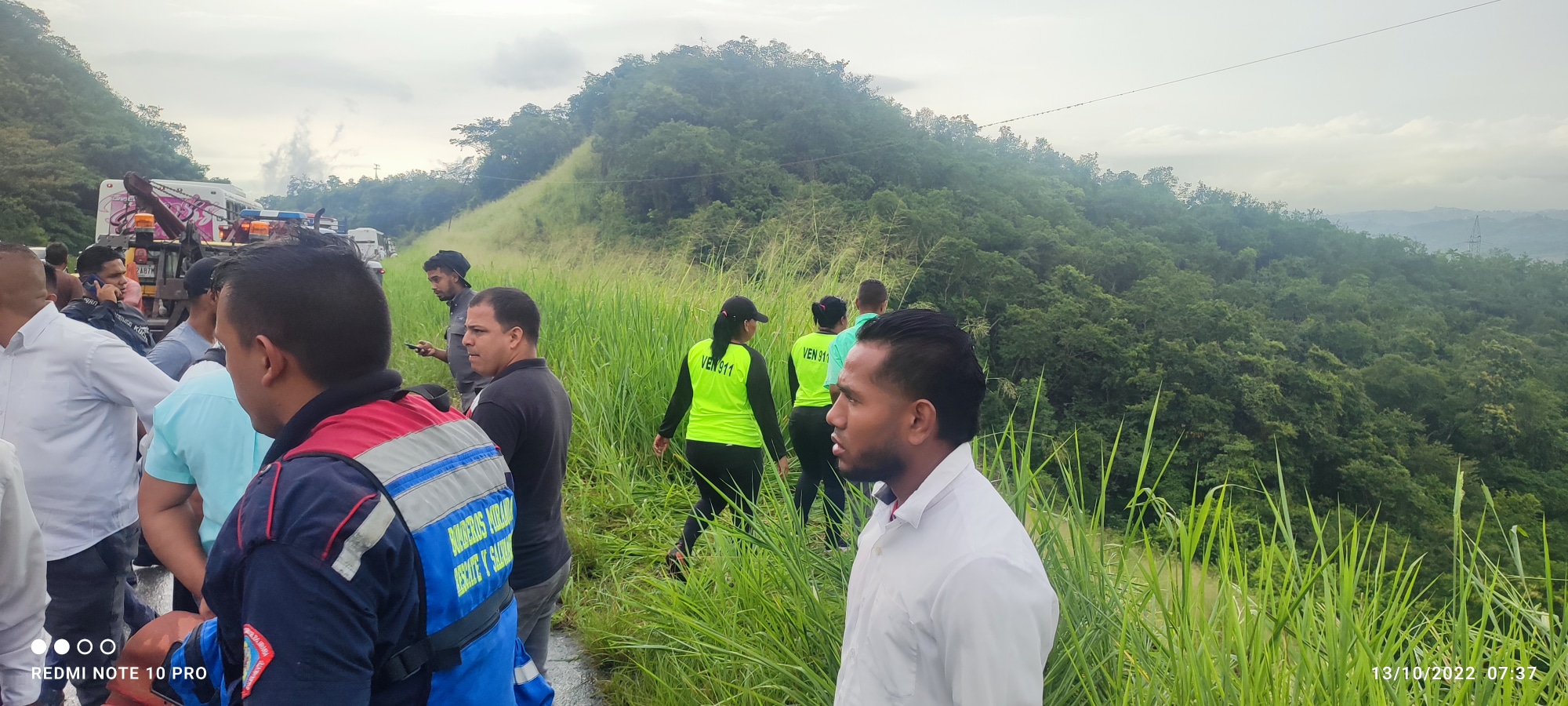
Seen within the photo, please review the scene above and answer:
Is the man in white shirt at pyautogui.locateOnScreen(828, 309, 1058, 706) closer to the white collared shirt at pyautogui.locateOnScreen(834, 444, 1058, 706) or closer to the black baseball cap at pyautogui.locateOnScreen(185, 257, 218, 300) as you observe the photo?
the white collared shirt at pyautogui.locateOnScreen(834, 444, 1058, 706)

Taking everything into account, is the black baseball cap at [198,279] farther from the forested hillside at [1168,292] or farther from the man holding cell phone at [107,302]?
the forested hillside at [1168,292]

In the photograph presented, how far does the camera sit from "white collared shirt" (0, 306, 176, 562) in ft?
9.20

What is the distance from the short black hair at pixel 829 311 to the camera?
17.5 feet

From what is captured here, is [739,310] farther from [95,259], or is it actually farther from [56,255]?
[56,255]

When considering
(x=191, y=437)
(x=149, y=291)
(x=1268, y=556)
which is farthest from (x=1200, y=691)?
(x=149, y=291)

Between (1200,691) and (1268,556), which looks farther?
(1268,556)

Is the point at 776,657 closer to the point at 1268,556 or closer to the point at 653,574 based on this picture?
the point at 1268,556

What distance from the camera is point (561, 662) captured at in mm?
3869

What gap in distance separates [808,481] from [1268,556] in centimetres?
316

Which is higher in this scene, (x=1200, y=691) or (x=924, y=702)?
(x=924, y=702)

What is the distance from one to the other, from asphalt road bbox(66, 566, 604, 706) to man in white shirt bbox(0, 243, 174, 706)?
0.97ft

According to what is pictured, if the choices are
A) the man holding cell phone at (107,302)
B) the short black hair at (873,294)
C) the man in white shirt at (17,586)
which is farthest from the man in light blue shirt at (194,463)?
the short black hair at (873,294)

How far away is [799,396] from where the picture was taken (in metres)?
5.41

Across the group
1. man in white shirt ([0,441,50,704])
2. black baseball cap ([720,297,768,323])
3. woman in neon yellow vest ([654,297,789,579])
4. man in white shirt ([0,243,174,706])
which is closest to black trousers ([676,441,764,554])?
woman in neon yellow vest ([654,297,789,579])
